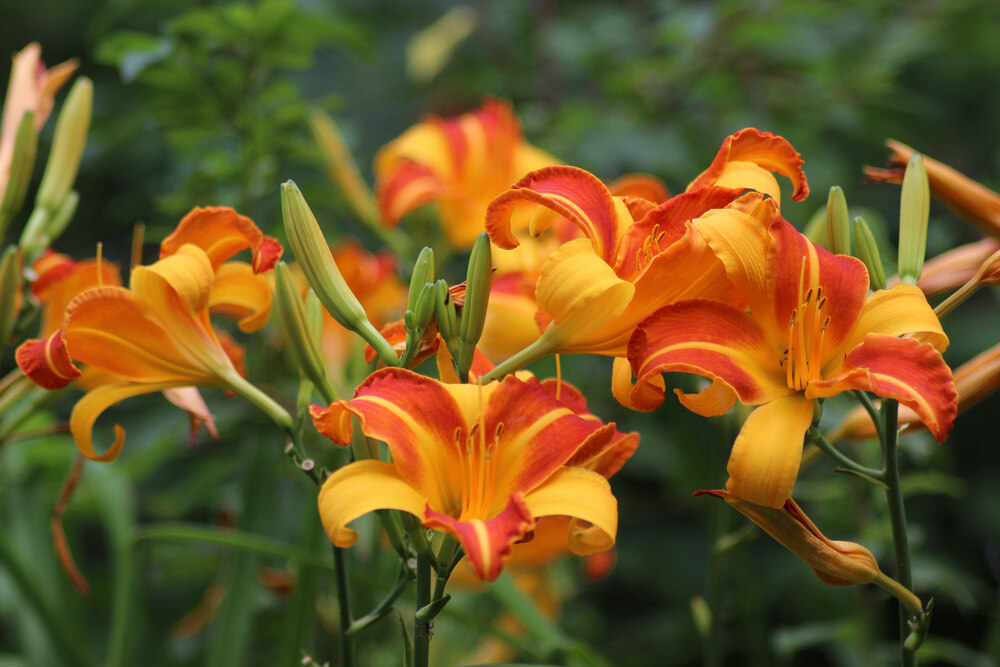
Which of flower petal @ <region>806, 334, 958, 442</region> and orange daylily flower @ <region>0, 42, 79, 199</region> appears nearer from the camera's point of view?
flower petal @ <region>806, 334, 958, 442</region>

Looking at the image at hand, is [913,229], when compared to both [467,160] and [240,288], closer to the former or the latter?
[240,288]

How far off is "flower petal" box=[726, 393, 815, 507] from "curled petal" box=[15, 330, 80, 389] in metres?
0.40

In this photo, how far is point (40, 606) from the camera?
87cm

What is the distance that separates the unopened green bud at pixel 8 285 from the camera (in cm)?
61

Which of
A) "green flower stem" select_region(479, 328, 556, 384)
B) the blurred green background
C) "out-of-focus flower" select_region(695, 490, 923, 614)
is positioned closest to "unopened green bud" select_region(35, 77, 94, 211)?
the blurred green background

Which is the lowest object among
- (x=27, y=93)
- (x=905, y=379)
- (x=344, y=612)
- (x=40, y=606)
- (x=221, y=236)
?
(x=40, y=606)

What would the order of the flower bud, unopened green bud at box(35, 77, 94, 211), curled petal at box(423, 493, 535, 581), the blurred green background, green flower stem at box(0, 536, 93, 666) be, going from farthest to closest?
the flower bud
the blurred green background
green flower stem at box(0, 536, 93, 666)
unopened green bud at box(35, 77, 94, 211)
curled petal at box(423, 493, 535, 581)

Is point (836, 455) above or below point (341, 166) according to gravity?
below

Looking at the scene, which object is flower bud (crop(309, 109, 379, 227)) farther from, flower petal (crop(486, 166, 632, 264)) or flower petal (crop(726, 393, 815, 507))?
flower petal (crop(726, 393, 815, 507))

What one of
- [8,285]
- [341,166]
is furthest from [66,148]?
[341,166]

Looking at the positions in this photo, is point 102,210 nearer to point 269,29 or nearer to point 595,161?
point 269,29

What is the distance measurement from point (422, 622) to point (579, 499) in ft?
0.36

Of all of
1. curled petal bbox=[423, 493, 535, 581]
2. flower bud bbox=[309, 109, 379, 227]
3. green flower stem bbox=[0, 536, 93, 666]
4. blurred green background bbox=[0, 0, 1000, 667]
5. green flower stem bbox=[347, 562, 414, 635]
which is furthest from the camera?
flower bud bbox=[309, 109, 379, 227]

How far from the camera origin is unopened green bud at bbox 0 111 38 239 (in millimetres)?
678
